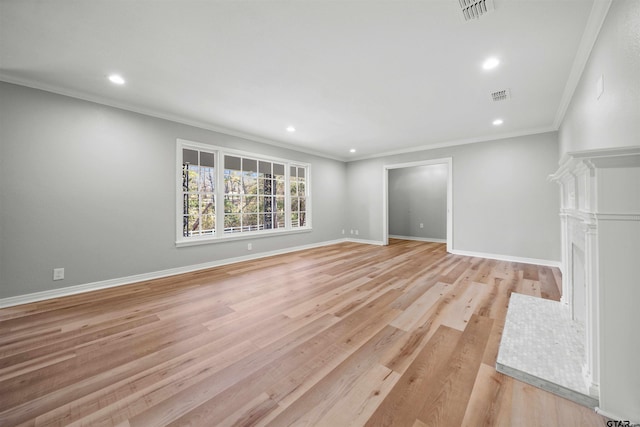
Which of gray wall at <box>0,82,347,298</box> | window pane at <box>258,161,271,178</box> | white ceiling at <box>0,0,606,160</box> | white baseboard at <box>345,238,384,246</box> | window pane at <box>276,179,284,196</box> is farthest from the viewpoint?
white baseboard at <box>345,238,384,246</box>

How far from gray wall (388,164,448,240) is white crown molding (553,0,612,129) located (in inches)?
160

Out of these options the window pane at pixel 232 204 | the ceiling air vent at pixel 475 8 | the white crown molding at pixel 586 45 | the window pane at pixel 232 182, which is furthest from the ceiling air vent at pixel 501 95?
the window pane at pixel 232 204

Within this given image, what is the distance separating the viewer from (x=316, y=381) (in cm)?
149

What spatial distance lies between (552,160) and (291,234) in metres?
5.36

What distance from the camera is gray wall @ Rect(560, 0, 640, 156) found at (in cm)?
138

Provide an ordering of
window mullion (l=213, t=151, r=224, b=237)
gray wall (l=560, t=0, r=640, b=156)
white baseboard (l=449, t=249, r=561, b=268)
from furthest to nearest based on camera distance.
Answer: window mullion (l=213, t=151, r=224, b=237) < white baseboard (l=449, t=249, r=561, b=268) < gray wall (l=560, t=0, r=640, b=156)

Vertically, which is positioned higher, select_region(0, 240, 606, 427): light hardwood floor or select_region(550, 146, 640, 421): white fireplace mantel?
select_region(550, 146, 640, 421): white fireplace mantel

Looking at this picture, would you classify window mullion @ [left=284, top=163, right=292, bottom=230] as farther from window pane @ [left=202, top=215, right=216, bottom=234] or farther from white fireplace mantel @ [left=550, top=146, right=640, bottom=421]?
white fireplace mantel @ [left=550, top=146, right=640, bottom=421]

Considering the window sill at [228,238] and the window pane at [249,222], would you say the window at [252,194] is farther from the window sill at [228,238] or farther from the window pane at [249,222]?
the window sill at [228,238]

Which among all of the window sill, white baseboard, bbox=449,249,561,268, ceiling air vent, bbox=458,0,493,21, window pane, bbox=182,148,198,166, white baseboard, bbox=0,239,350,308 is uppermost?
ceiling air vent, bbox=458,0,493,21

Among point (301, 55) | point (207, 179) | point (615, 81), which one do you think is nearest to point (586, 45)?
point (615, 81)

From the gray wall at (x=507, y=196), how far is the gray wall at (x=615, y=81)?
237 cm

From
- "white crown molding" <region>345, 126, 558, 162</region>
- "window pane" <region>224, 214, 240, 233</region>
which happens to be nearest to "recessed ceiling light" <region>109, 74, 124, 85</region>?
"window pane" <region>224, 214, 240, 233</region>

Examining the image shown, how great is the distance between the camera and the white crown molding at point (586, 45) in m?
1.74
